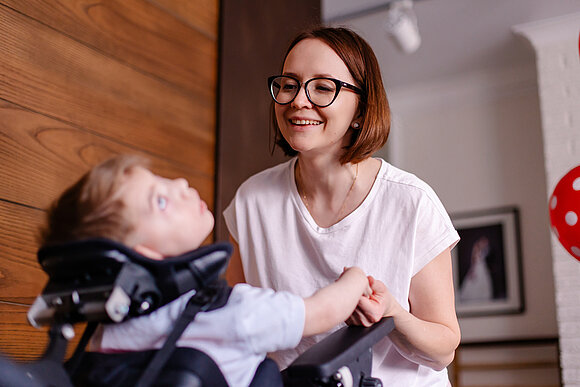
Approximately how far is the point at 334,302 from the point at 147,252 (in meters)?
0.29

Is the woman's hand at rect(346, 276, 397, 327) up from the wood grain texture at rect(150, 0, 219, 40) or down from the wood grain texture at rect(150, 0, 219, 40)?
down

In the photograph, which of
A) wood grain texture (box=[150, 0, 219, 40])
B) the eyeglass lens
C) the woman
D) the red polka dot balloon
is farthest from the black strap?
wood grain texture (box=[150, 0, 219, 40])

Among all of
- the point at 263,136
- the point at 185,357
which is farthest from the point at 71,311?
the point at 263,136

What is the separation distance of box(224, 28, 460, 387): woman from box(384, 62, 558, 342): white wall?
373 centimetres

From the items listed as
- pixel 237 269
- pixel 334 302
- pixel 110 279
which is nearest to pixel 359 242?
pixel 237 269

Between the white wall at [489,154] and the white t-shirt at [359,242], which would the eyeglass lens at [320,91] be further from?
the white wall at [489,154]

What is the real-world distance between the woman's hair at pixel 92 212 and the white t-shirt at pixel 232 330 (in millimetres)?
128

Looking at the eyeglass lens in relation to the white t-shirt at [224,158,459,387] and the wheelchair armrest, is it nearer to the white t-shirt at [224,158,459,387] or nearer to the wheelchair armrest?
the white t-shirt at [224,158,459,387]

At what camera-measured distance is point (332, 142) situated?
1.48m

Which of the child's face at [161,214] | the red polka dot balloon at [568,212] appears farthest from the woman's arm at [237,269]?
the red polka dot balloon at [568,212]

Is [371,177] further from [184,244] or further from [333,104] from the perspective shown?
[184,244]

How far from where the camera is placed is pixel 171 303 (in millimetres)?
877

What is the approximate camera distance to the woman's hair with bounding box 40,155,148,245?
2.85ft

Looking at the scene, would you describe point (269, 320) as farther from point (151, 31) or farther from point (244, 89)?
point (244, 89)
